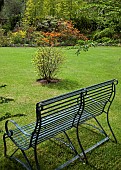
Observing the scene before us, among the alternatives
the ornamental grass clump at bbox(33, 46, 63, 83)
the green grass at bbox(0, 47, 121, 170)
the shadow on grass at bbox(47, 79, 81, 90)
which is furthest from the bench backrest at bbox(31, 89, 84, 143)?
the ornamental grass clump at bbox(33, 46, 63, 83)

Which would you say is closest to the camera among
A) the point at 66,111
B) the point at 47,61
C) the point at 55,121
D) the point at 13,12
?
the point at 55,121

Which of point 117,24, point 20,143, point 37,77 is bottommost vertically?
point 37,77

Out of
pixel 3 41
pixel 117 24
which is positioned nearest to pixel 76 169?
pixel 117 24

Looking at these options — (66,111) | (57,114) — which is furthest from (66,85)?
(57,114)

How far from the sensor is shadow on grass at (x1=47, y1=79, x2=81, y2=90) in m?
7.96

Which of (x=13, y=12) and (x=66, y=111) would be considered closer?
(x=66, y=111)

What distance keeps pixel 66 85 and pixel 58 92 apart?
2.87 feet

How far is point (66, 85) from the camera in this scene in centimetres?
825

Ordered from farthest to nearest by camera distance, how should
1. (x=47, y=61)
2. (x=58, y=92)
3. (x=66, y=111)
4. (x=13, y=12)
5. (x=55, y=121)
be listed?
1. (x=13, y=12)
2. (x=47, y=61)
3. (x=58, y=92)
4. (x=66, y=111)
5. (x=55, y=121)

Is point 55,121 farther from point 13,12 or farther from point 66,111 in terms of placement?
point 13,12

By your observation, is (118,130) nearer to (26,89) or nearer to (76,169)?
(76,169)

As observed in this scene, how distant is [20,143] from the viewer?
3293 mm

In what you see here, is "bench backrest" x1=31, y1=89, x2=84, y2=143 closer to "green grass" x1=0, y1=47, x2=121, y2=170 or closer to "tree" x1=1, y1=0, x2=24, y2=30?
"green grass" x1=0, y1=47, x2=121, y2=170

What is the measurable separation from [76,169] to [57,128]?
0.68m
